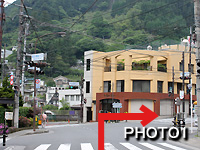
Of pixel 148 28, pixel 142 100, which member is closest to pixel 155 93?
pixel 142 100

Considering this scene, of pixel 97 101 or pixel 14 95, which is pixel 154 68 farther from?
pixel 14 95

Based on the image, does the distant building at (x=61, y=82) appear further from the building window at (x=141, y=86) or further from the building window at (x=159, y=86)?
the building window at (x=159, y=86)

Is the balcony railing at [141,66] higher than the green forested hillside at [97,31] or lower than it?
lower

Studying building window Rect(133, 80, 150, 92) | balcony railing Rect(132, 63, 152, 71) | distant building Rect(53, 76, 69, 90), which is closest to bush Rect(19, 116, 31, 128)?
building window Rect(133, 80, 150, 92)

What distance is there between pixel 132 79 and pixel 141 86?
235cm

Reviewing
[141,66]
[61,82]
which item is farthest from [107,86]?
[61,82]

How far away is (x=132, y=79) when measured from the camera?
183ft

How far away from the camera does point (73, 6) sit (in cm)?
18988

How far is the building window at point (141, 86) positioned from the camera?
2221 inches

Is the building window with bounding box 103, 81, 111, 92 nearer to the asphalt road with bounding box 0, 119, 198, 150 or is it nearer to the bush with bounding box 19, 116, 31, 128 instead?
the bush with bounding box 19, 116, 31, 128

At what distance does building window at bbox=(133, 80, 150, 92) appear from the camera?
56.4 m

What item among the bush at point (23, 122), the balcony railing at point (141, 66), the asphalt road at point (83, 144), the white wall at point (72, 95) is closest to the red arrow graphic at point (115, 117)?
the asphalt road at point (83, 144)

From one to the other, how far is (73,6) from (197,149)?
18249 cm

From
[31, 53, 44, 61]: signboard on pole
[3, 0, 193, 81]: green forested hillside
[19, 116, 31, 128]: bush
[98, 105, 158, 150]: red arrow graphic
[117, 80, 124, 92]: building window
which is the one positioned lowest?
[19, 116, 31, 128]: bush
